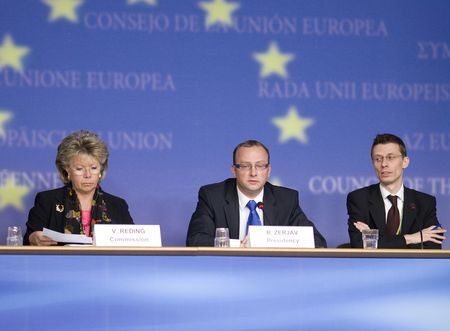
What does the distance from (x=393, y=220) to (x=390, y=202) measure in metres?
0.12

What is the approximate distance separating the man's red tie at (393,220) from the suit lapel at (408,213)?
0.04 m

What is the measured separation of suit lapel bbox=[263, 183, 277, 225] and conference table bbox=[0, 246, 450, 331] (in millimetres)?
1072

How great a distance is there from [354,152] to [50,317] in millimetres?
2922

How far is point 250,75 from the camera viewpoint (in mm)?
6043

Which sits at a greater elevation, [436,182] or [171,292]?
[436,182]

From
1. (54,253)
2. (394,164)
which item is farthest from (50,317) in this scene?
(394,164)

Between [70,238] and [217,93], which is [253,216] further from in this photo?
[217,93]

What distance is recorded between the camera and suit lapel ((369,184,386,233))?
514 cm

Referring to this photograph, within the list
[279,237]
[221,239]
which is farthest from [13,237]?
[279,237]

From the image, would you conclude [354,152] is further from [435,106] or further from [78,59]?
[78,59]

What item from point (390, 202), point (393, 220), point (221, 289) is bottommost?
point (221, 289)

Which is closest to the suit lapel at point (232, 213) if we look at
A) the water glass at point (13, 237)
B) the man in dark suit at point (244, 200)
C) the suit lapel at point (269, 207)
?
the man in dark suit at point (244, 200)

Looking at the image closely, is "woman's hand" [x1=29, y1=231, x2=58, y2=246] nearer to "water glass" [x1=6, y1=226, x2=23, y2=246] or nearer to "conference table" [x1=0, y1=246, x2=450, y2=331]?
"water glass" [x1=6, y1=226, x2=23, y2=246]

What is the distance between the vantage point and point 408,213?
518cm
